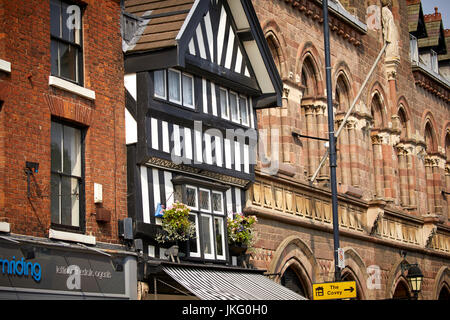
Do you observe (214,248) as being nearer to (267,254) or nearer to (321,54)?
(267,254)

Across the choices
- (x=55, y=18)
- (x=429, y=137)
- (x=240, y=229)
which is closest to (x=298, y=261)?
(x=240, y=229)

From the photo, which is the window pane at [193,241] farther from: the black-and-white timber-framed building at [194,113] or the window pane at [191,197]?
the window pane at [191,197]

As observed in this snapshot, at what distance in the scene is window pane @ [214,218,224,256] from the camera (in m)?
21.6

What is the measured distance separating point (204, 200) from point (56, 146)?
181 inches

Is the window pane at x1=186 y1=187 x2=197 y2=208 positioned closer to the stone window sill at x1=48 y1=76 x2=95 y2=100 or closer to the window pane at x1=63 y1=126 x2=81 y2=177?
the window pane at x1=63 y1=126 x2=81 y2=177

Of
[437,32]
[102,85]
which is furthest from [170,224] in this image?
[437,32]

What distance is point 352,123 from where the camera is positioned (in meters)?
31.0

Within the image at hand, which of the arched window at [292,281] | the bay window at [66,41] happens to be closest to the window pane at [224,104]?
the bay window at [66,41]

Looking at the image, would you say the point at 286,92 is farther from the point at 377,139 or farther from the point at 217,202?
the point at 377,139

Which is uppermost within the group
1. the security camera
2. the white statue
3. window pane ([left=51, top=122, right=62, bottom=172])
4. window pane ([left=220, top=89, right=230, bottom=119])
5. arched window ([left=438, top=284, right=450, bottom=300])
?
the white statue

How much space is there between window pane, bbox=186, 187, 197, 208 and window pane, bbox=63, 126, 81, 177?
319 centimetres

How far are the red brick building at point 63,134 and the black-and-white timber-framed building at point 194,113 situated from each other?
460mm

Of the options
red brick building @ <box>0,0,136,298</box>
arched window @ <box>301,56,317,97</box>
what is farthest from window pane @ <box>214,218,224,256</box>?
arched window @ <box>301,56,317,97</box>

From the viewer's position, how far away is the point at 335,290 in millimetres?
21359
